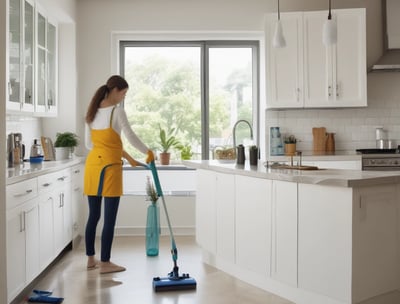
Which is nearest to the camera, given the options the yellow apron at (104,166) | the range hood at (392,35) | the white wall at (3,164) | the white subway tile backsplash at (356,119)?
the white wall at (3,164)

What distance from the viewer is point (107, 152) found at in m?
4.54

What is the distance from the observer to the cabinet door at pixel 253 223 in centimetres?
389

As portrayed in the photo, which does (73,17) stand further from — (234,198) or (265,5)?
(234,198)

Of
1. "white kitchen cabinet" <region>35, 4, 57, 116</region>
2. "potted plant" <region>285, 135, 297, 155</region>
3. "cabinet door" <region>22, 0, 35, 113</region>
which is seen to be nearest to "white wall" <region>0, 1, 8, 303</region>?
"cabinet door" <region>22, 0, 35, 113</region>

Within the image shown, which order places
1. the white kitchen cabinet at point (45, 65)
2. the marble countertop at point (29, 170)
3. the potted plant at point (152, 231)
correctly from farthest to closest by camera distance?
the potted plant at point (152, 231)
the white kitchen cabinet at point (45, 65)
the marble countertop at point (29, 170)

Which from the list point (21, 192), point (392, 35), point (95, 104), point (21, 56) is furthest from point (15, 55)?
point (392, 35)

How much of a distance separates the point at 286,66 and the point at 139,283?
2.89m

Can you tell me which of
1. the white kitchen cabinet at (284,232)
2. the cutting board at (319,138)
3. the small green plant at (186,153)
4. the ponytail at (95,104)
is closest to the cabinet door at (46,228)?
the ponytail at (95,104)

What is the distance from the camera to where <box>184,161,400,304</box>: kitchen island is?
10.6ft

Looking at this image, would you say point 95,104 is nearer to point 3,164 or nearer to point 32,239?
point 32,239

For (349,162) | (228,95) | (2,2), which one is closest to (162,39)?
(228,95)

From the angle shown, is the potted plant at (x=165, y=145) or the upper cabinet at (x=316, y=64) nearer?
the upper cabinet at (x=316, y=64)

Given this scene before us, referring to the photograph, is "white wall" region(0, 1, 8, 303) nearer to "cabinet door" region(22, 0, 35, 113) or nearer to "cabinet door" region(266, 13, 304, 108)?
"cabinet door" region(22, 0, 35, 113)

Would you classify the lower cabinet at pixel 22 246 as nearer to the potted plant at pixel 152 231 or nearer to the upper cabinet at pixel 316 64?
the potted plant at pixel 152 231
